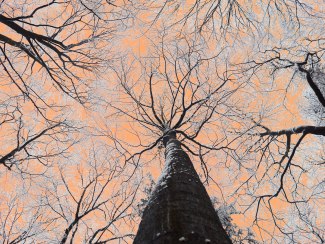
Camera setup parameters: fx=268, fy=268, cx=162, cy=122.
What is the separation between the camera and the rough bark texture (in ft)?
4.83

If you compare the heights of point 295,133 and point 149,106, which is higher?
point 149,106

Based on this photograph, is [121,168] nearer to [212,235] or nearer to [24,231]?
[24,231]

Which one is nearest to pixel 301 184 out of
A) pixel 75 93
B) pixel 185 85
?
pixel 185 85

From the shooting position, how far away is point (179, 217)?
5.49 feet

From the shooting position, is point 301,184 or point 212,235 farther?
point 301,184

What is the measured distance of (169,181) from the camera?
91.7 inches

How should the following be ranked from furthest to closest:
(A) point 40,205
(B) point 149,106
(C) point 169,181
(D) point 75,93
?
(A) point 40,205, (B) point 149,106, (D) point 75,93, (C) point 169,181

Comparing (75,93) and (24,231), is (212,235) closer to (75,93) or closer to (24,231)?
(75,93)

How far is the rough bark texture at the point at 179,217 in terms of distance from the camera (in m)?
1.47

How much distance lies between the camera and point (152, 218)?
5.87ft

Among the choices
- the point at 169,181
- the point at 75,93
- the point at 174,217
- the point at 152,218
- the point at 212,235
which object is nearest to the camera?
the point at 212,235

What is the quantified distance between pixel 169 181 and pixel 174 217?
66cm

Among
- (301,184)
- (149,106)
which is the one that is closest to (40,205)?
(149,106)

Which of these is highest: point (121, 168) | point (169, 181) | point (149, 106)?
point (149, 106)
